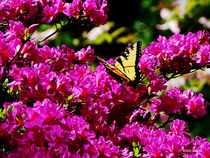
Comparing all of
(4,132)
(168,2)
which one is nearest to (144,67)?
(4,132)

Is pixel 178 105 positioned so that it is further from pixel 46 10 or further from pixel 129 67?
pixel 46 10

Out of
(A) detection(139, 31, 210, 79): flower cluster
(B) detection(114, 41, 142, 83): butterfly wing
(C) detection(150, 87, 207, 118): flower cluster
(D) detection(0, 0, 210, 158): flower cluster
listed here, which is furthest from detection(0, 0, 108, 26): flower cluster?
(C) detection(150, 87, 207, 118): flower cluster

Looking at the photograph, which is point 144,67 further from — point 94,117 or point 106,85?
point 94,117

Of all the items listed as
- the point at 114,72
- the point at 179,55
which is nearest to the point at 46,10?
the point at 114,72

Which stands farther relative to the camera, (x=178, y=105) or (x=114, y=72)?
(x=114, y=72)

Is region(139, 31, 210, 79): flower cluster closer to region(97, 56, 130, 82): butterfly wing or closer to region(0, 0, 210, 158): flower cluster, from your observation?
region(0, 0, 210, 158): flower cluster

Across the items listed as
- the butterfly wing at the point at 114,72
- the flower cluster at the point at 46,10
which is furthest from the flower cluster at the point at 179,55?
the flower cluster at the point at 46,10

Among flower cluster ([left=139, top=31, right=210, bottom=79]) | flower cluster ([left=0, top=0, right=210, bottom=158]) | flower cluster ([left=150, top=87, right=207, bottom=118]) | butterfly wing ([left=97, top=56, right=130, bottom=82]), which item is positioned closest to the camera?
flower cluster ([left=0, top=0, right=210, bottom=158])
